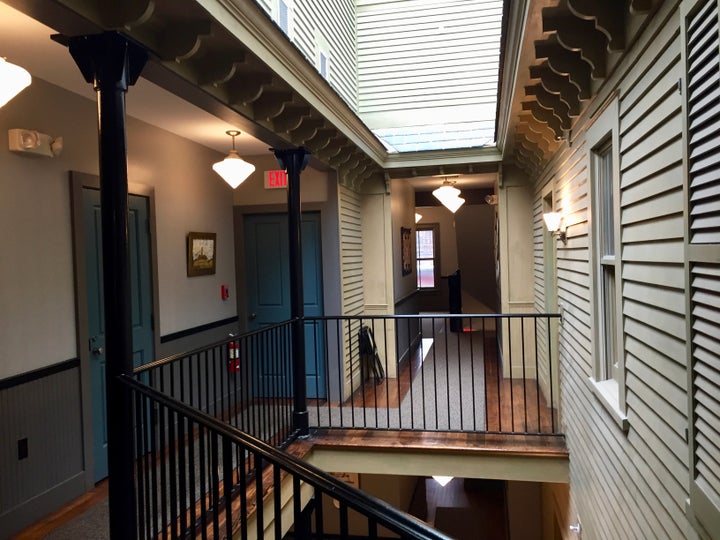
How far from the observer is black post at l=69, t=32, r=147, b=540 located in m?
2.09

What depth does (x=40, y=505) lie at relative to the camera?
306 centimetres

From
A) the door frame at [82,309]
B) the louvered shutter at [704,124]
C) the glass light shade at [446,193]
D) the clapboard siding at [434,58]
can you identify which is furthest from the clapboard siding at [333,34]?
the louvered shutter at [704,124]

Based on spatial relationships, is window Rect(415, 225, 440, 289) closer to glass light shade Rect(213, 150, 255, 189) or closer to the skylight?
the skylight

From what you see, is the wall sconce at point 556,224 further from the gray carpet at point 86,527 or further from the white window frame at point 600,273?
the gray carpet at point 86,527

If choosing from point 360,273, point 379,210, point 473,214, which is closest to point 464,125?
point 379,210

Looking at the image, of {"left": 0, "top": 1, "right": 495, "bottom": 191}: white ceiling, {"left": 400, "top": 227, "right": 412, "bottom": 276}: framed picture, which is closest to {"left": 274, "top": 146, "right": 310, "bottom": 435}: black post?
{"left": 0, "top": 1, "right": 495, "bottom": 191}: white ceiling

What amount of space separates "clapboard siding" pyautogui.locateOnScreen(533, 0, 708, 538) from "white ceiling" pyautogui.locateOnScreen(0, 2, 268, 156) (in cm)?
261

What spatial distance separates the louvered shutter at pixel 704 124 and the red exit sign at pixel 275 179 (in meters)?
4.37

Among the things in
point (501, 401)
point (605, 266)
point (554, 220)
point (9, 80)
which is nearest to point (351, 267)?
point (501, 401)

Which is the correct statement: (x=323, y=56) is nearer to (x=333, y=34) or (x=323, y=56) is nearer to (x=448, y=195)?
(x=333, y=34)

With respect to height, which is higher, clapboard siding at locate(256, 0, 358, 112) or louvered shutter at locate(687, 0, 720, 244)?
clapboard siding at locate(256, 0, 358, 112)

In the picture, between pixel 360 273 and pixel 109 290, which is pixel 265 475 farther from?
pixel 360 273

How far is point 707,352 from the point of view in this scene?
1410mm

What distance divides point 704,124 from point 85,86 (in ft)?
11.2
